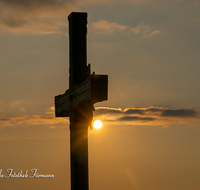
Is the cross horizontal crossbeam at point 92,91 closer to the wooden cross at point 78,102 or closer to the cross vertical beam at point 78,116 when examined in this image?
the wooden cross at point 78,102

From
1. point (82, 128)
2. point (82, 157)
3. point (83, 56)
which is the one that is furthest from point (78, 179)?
point (83, 56)

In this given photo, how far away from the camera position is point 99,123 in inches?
262

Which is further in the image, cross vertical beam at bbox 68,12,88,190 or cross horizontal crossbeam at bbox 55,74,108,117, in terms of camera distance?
cross vertical beam at bbox 68,12,88,190

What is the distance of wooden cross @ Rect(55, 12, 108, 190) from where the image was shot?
661cm

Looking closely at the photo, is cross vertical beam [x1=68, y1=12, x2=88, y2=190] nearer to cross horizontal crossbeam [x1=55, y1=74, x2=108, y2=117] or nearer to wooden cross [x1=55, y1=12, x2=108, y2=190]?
wooden cross [x1=55, y1=12, x2=108, y2=190]

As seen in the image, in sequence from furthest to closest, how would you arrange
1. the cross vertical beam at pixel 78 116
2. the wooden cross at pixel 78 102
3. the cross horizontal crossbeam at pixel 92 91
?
the cross vertical beam at pixel 78 116 → the wooden cross at pixel 78 102 → the cross horizontal crossbeam at pixel 92 91

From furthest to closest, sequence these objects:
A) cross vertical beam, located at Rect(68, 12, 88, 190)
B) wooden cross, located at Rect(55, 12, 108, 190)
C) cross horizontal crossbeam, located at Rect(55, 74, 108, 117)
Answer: cross vertical beam, located at Rect(68, 12, 88, 190)
wooden cross, located at Rect(55, 12, 108, 190)
cross horizontal crossbeam, located at Rect(55, 74, 108, 117)

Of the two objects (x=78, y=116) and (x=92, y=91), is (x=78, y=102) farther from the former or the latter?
(x=92, y=91)

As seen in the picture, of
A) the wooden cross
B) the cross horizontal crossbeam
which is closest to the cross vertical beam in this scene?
the wooden cross

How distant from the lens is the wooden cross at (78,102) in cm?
661

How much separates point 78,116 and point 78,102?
1.76ft

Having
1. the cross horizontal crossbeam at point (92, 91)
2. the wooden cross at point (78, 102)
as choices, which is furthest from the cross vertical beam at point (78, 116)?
the cross horizontal crossbeam at point (92, 91)

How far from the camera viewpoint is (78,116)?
7.14 meters

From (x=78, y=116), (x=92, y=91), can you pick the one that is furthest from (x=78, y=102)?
(x=92, y=91)
